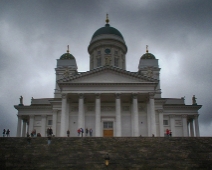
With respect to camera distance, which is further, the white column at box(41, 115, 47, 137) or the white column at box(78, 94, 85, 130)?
the white column at box(41, 115, 47, 137)

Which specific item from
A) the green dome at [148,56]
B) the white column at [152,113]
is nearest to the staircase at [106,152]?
the white column at [152,113]

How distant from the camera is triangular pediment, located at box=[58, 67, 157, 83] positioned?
36875 millimetres

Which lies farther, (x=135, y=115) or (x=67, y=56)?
(x=67, y=56)

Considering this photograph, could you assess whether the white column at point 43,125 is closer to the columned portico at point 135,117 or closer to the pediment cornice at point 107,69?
the pediment cornice at point 107,69

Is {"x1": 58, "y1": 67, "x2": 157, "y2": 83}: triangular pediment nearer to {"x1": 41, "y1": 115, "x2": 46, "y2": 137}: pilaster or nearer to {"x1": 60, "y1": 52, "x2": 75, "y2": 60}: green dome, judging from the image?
{"x1": 41, "y1": 115, "x2": 46, "y2": 137}: pilaster

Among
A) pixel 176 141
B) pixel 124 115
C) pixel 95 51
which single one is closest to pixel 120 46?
pixel 95 51

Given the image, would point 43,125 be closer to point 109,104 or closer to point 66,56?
point 66,56

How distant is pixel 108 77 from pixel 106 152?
15.7m

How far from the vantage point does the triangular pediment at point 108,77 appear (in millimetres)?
36875

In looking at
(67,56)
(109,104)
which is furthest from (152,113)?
(67,56)

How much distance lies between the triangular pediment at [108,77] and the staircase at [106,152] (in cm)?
1167

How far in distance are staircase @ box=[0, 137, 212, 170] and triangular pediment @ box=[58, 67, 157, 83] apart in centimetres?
1167

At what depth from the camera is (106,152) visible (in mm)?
22797

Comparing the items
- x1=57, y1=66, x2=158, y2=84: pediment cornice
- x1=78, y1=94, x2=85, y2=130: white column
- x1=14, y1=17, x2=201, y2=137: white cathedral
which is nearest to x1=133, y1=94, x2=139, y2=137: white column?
x1=14, y1=17, x2=201, y2=137: white cathedral
